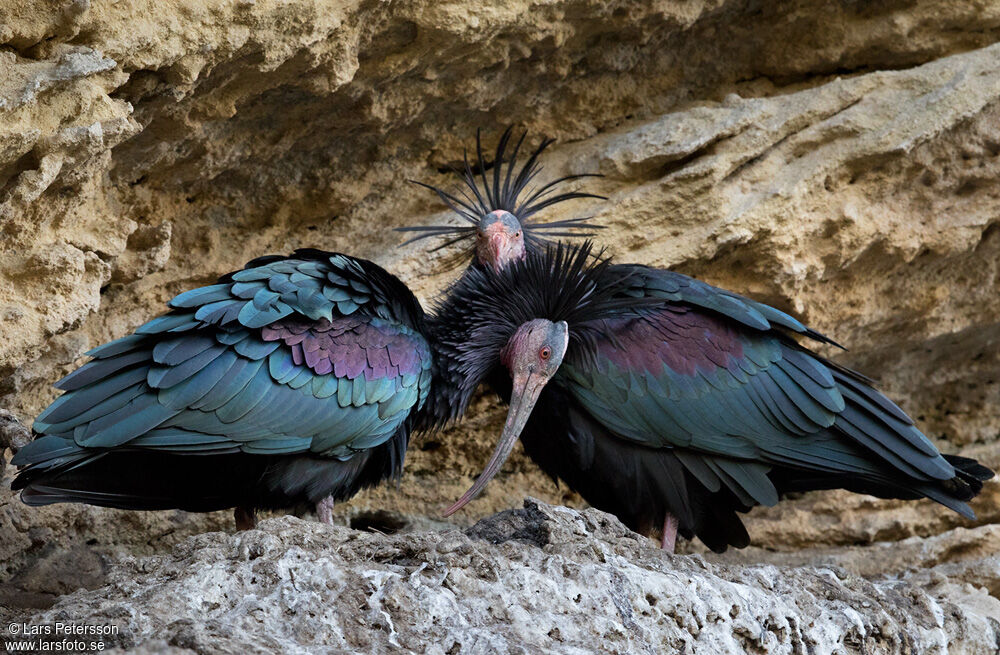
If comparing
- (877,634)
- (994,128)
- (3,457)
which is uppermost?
(994,128)

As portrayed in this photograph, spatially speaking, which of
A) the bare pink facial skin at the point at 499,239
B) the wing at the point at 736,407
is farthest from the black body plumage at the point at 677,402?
the bare pink facial skin at the point at 499,239

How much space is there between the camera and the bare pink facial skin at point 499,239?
17.5ft

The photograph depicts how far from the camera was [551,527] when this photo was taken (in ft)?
12.9

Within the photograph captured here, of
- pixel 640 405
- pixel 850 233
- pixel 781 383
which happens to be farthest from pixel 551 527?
pixel 850 233

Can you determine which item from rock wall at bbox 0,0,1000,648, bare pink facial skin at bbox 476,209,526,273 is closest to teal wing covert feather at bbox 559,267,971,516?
bare pink facial skin at bbox 476,209,526,273

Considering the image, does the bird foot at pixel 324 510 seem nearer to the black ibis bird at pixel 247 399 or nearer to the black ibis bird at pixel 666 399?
the black ibis bird at pixel 247 399

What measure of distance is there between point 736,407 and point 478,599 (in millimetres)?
1726

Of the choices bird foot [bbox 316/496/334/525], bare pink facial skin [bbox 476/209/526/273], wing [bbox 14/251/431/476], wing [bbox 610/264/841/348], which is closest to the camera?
wing [bbox 14/251/431/476]

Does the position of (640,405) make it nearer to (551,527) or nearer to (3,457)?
(551,527)

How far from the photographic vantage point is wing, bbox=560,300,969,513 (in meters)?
4.71

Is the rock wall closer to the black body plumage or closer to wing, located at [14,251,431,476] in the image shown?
wing, located at [14,251,431,476]

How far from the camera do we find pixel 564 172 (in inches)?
233

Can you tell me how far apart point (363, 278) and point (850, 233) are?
2.37 m

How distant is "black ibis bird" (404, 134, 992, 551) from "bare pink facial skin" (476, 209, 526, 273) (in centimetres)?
34
